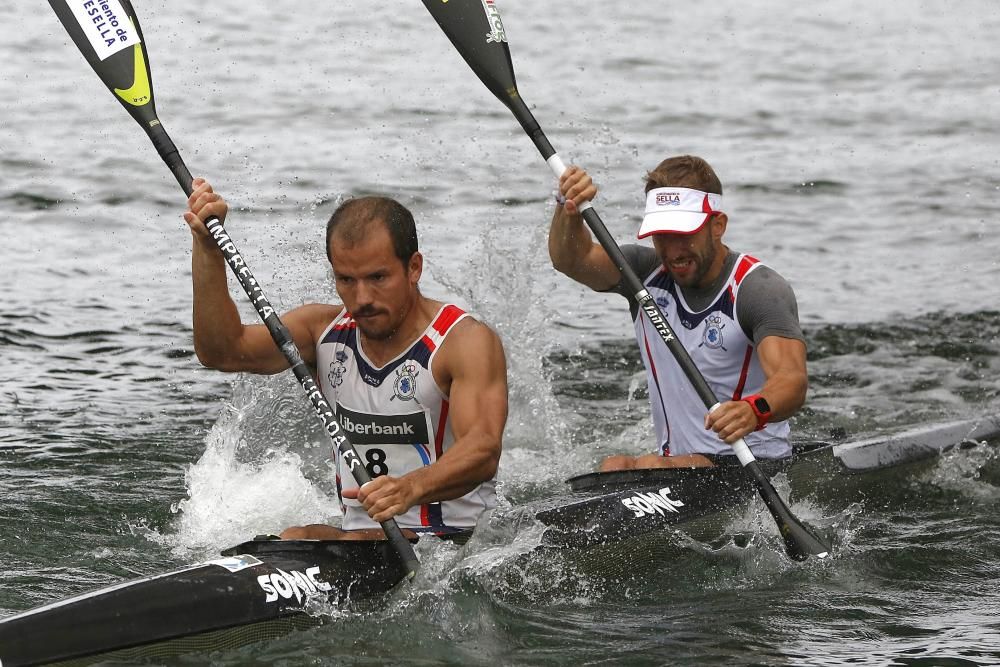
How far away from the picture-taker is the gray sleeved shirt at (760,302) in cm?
591

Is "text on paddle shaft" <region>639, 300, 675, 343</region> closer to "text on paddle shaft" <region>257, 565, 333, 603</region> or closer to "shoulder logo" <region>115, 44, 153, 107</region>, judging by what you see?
"text on paddle shaft" <region>257, 565, 333, 603</region>

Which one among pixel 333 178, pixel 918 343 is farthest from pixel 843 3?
pixel 918 343

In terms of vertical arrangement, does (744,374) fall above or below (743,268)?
below

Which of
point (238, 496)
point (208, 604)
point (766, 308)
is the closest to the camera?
point (208, 604)

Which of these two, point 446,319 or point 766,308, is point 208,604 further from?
point 766,308

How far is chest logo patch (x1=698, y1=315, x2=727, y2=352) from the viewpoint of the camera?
20.1 ft

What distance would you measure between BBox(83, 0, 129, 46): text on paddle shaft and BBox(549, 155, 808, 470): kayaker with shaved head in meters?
1.89

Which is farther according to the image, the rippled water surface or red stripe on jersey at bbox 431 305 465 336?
the rippled water surface

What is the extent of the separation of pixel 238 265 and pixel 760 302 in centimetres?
215

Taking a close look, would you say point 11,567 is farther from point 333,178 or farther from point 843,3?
point 843,3

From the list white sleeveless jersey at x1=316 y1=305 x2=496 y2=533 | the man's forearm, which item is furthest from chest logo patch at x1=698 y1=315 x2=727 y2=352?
the man's forearm

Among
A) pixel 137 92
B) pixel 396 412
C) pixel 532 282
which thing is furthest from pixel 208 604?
pixel 532 282

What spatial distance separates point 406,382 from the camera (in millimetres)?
5094

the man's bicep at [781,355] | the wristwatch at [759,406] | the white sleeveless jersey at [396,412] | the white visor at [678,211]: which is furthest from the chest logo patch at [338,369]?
the man's bicep at [781,355]
